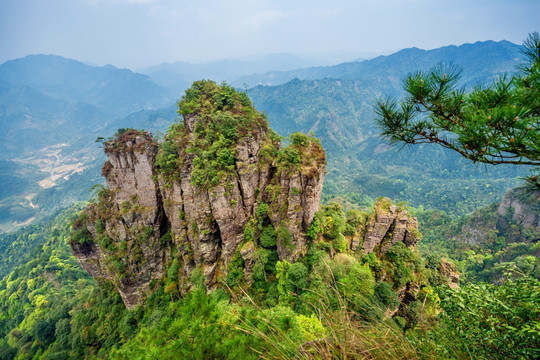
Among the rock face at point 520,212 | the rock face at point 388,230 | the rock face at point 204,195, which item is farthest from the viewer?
the rock face at point 520,212

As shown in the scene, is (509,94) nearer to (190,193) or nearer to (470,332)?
(470,332)

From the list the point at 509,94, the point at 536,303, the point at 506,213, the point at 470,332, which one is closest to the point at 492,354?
the point at 470,332

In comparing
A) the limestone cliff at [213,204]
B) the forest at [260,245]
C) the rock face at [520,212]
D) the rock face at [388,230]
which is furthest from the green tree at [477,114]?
the rock face at [520,212]

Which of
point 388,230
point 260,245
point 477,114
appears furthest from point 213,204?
point 477,114

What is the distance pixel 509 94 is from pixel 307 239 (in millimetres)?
18154

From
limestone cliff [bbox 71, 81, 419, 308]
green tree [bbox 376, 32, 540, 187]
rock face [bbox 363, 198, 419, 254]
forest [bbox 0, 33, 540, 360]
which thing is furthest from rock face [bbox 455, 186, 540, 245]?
green tree [bbox 376, 32, 540, 187]

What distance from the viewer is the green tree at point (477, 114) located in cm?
414

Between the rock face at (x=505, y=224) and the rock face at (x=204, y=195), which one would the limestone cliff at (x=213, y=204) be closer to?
the rock face at (x=204, y=195)

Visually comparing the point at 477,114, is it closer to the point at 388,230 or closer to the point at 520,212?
the point at 388,230

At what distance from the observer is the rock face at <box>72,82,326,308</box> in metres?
Result: 20.6

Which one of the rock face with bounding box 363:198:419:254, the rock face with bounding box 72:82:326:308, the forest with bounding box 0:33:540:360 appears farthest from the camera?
the rock face with bounding box 363:198:419:254

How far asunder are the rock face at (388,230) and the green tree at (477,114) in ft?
57.1

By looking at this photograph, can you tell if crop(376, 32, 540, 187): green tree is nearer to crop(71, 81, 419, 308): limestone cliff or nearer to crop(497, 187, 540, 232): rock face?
crop(71, 81, 419, 308): limestone cliff

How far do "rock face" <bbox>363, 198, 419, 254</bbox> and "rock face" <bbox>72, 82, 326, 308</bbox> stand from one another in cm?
632
